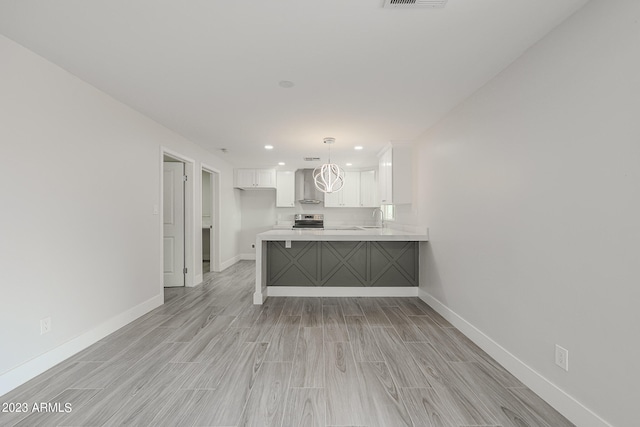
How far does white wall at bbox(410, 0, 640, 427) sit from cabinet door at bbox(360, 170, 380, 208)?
14.3 feet

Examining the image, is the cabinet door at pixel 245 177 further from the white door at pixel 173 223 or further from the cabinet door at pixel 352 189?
the white door at pixel 173 223

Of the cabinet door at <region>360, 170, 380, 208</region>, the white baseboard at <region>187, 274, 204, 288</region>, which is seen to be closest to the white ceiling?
the white baseboard at <region>187, 274, 204, 288</region>

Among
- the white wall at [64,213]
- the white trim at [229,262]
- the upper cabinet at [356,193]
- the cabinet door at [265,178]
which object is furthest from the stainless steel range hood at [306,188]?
the white wall at [64,213]

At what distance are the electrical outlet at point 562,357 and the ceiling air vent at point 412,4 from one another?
A: 2.15 meters

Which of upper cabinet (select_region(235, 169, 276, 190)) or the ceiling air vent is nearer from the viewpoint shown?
the ceiling air vent

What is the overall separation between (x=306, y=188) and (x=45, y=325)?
5545 mm

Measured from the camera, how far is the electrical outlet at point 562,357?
172cm

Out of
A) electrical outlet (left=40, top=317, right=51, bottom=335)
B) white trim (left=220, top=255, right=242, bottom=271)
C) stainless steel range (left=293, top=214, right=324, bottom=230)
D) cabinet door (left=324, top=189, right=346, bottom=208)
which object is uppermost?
cabinet door (left=324, top=189, right=346, bottom=208)

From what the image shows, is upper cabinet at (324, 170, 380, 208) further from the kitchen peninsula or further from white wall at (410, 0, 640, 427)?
white wall at (410, 0, 640, 427)

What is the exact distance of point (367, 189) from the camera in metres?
7.18

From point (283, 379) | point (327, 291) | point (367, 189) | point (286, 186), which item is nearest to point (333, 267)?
point (327, 291)

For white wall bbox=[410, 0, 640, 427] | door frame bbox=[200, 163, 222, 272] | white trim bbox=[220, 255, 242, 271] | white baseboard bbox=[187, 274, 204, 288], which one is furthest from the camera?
white trim bbox=[220, 255, 242, 271]

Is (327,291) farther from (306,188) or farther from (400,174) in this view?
(306,188)

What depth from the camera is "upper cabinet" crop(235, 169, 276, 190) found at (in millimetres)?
7004
